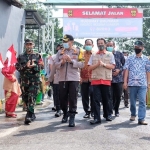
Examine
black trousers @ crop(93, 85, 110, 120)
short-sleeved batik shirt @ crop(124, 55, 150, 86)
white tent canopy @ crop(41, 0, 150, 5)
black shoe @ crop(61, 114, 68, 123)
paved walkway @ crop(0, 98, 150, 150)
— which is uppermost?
white tent canopy @ crop(41, 0, 150, 5)

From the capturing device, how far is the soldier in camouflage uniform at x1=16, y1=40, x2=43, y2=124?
8445mm

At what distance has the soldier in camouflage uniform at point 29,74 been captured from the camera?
332 inches

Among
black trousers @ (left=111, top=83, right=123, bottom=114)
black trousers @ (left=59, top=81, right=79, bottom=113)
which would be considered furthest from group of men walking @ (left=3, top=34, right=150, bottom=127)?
black trousers @ (left=111, top=83, right=123, bottom=114)

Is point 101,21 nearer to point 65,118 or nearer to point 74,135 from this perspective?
point 65,118

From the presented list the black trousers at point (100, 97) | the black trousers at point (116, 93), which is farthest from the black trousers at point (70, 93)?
the black trousers at point (116, 93)

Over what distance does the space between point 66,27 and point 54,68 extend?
774 inches

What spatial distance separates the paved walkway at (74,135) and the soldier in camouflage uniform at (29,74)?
0.51 metres

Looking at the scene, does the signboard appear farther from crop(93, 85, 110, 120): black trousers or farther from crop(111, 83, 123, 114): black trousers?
crop(93, 85, 110, 120): black trousers

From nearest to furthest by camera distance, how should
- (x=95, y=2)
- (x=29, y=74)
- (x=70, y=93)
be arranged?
(x=70, y=93) → (x=29, y=74) → (x=95, y=2)

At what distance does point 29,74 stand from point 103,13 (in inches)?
796

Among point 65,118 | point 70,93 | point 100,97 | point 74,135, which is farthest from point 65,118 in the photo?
point 74,135

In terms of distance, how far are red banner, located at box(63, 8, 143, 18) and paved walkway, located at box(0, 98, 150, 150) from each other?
773 inches

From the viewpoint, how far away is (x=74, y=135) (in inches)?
270

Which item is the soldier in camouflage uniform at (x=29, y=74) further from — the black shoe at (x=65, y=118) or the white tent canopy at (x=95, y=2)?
the white tent canopy at (x=95, y=2)
